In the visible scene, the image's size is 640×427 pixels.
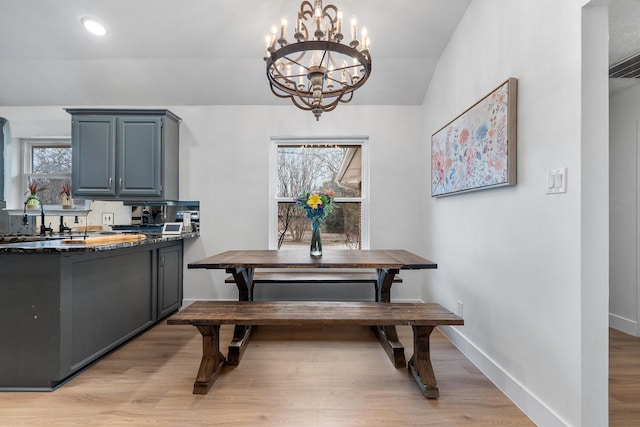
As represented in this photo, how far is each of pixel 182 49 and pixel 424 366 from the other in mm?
3270

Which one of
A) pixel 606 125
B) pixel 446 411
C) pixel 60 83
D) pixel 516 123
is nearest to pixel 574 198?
pixel 606 125

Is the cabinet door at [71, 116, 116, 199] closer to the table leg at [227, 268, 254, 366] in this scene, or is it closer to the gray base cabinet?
the gray base cabinet

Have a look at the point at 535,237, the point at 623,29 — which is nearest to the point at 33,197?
the point at 535,237

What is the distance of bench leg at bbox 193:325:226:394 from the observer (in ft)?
6.06

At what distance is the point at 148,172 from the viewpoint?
310cm

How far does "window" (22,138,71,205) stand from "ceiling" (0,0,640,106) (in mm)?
465

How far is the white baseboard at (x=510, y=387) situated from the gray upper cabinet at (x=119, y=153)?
3078 millimetres

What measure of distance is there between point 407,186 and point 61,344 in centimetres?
321

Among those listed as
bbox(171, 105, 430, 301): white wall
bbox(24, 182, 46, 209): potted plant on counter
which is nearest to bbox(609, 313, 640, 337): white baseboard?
bbox(171, 105, 430, 301): white wall

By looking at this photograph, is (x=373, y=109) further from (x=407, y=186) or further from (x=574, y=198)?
(x=574, y=198)

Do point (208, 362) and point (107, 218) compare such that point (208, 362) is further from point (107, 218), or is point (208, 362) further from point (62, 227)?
point (62, 227)

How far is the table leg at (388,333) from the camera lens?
7.14ft

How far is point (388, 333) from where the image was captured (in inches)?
96.3

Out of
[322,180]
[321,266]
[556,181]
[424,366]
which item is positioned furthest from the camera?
[322,180]
